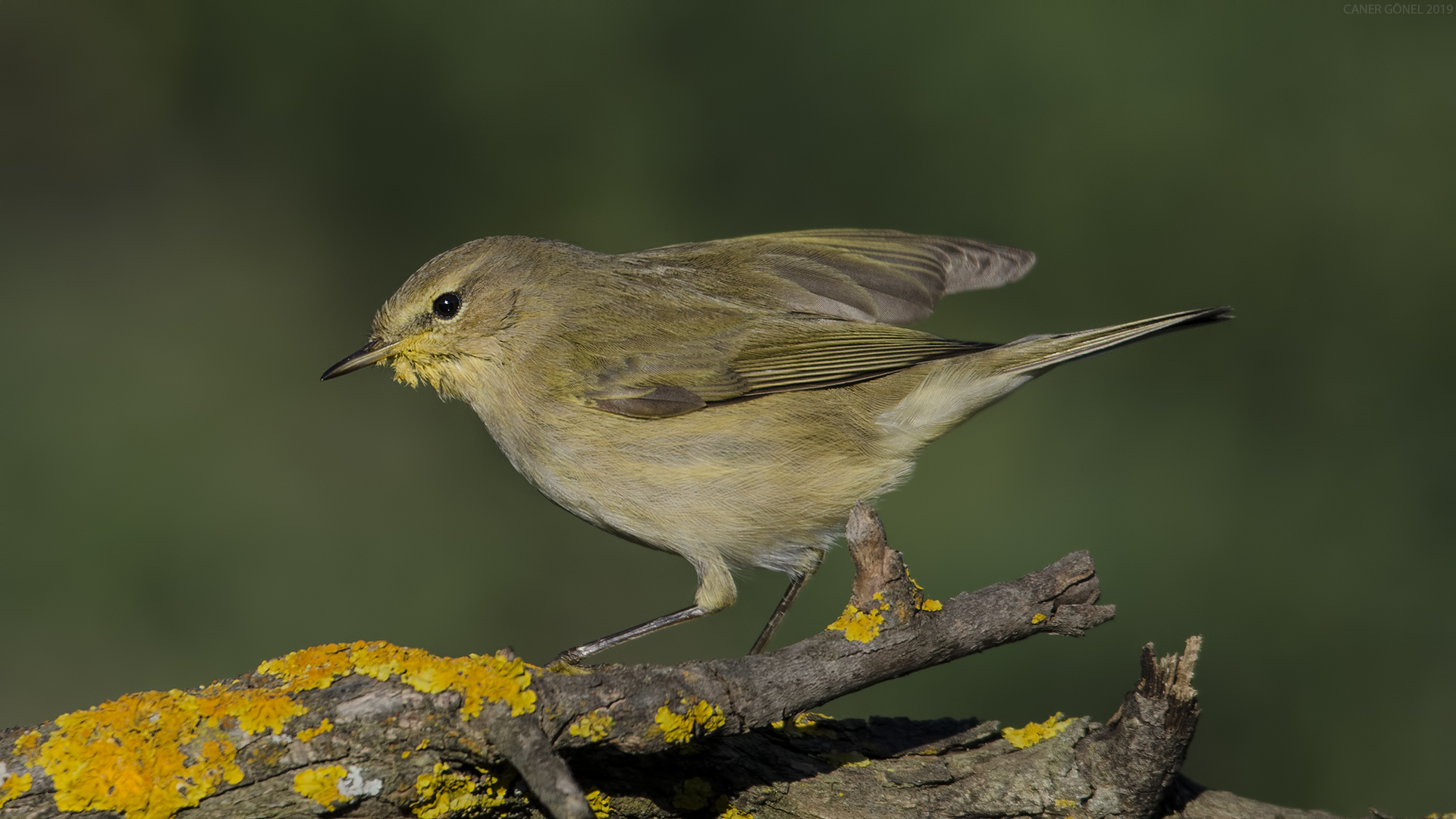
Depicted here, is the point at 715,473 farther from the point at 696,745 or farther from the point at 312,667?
the point at 312,667

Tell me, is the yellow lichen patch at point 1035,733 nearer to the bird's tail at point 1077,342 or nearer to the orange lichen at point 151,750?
the bird's tail at point 1077,342

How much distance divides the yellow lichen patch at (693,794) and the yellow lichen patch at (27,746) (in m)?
1.48

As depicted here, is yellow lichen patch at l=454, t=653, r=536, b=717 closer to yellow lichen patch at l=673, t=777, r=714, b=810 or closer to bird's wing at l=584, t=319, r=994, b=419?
yellow lichen patch at l=673, t=777, r=714, b=810

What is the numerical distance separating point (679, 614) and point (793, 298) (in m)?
1.39

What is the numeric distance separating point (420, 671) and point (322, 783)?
12.2 inches

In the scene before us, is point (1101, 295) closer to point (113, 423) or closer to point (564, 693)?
point (564, 693)

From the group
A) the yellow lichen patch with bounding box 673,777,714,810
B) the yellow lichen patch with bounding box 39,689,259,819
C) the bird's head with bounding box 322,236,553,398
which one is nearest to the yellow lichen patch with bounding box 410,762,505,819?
the yellow lichen patch with bounding box 39,689,259,819

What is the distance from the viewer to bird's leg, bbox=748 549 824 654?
4027 mm

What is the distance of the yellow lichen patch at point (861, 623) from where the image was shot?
2.84m

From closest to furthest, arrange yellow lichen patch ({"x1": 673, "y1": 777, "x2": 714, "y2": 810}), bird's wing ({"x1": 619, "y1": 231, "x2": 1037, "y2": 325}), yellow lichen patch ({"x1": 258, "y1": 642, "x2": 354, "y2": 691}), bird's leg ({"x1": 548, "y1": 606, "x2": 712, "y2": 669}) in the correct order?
yellow lichen patch ({"x1": 258, "y1": 642, "x2": 354, "y2": 691}), yellow lichen patch ({"x1": 673, "y1": 777, "x2": 714, "y2": 810}), bird's leg ({"x1": 548, "y1": 606, "x2": 712, "y2": 669}), bird's wing ({"x1": 619, "y1": 231, "x2": 1037, "y2": 325})

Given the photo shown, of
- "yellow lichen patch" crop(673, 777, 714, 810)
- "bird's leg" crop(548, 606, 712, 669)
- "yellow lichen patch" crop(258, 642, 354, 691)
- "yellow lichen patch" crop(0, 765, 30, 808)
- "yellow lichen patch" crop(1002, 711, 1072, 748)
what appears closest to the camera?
"yellow lichen patch" crop(0, 765, 30, 808)

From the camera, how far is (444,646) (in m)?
6.06

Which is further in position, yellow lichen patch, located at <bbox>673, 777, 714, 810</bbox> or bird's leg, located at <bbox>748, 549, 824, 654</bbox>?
bird's leg, located at <bbox>748, 549, 824, 654</bbox>

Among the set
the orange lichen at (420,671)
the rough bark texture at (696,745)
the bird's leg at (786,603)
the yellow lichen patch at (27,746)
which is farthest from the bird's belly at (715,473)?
the yellow lichen patch at (27,746)
